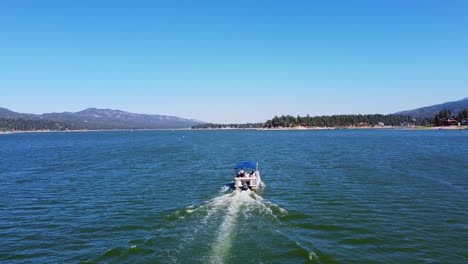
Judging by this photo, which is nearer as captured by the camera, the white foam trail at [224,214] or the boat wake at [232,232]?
the boat wake at [232,232]

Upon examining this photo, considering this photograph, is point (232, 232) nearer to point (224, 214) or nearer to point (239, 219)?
point (239, 219)

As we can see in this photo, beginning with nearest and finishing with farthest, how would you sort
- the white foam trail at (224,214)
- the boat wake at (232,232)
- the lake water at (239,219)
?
1. the boat wake at (232,232)
2. the lake water at (239,219)
3. the white foam trail at (224,214)

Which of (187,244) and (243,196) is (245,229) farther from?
(243,196)

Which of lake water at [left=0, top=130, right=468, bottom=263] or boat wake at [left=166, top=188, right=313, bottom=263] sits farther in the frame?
lake water at [left=0, top=130, right=468, bottom=263]

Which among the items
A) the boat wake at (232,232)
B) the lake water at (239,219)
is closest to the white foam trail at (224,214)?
the boat wake at (232,232)

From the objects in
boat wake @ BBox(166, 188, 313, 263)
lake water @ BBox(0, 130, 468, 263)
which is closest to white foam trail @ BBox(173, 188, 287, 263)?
boat wake @ BBox(166, 188, 313, 263)

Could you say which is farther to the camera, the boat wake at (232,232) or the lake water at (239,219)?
the lake water at (239,219)

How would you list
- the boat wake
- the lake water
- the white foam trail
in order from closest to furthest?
1. the boat wake
2. the lake water
3. the white foam trail

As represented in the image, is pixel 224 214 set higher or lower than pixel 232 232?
higher

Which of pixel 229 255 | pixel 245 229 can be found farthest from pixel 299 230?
pixel 229 255

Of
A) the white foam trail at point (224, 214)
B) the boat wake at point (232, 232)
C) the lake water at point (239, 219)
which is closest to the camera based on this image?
the boat wake at point (232, 232)

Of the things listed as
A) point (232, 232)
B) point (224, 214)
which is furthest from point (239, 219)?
point (232, 232)

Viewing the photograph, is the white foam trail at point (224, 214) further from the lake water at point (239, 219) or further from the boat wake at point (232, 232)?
the lake water at point (239, 219)

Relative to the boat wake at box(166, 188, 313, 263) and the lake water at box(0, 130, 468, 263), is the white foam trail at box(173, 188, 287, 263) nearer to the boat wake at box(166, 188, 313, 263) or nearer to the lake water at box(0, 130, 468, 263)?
the boat wake at box(166, 188, 313, 263)
